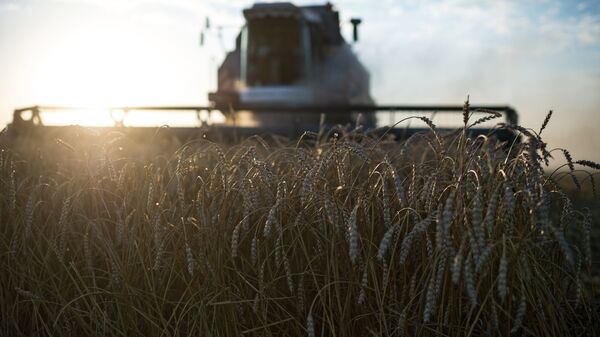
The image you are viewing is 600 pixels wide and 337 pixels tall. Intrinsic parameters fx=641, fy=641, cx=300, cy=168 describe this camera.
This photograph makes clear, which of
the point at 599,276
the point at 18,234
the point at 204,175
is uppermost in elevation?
the point at 204,175

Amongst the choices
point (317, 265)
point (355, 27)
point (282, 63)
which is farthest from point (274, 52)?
point (317, 265)

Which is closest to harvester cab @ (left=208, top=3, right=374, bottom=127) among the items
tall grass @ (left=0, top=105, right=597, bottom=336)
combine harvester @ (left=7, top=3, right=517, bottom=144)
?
combine harvester @ (left=7, top=3, right=517, bottom=144)

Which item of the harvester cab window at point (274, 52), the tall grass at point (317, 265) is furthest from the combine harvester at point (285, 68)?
the tall grass at point (317, 265)

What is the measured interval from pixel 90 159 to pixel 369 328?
5.52 ft

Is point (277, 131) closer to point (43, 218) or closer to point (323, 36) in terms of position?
point (323, 36)

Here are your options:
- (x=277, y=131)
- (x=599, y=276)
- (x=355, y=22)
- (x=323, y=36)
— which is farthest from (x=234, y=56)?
(x=599, y=276)

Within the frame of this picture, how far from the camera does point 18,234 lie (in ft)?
8.95

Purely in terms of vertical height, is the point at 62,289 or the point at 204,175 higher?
the point at 204,175

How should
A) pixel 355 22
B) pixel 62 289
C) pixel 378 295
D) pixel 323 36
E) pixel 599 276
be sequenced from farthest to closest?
pixel 323 36
pixel 355 22
pixel 599 276
pixel 62 289
pixel 378 295

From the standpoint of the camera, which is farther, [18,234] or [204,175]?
[204,175]

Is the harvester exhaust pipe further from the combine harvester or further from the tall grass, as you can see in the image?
the tall grass

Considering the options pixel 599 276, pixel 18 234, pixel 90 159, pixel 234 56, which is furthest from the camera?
pixel 234 56

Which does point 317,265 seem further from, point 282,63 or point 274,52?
point 274,52

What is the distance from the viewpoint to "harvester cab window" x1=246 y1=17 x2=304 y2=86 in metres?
13.6
